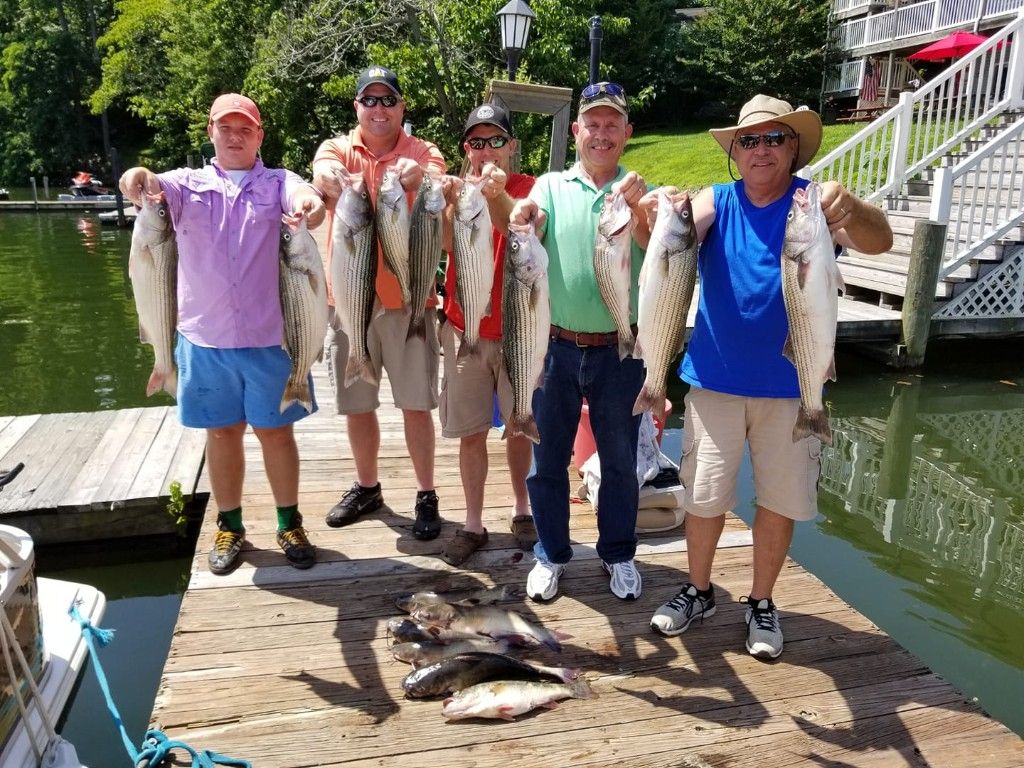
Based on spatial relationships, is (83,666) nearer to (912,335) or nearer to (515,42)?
(515,42)

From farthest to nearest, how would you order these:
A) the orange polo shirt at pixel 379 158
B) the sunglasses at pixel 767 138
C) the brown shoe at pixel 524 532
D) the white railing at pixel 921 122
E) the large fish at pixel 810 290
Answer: the white railing at pixel 921 122 < the brown shoe at pixel 524 532 < the orange polo shirt at pixel 379 158 < the sunglasses at pixel 767 138 < the large fish at pixel 810 290

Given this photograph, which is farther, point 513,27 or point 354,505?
point 513,27

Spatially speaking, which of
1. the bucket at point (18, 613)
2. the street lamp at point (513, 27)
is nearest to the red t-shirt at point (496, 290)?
the bucket at point (18, 613)

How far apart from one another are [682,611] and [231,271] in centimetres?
255

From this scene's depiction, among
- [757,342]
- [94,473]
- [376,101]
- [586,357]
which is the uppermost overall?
[376,101]

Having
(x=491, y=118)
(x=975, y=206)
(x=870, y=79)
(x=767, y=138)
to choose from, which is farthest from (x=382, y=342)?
(x=870, y=79)

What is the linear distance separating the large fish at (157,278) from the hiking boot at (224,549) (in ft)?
3.33

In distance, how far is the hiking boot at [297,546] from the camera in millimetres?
3969

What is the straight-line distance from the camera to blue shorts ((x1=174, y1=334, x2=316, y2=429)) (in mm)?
3539

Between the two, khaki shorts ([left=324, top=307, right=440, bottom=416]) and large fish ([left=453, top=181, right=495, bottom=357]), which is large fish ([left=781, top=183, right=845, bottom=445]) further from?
khaki shorts ([left=324, top=307, right=440, bottom=416])

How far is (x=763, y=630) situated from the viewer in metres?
3.37

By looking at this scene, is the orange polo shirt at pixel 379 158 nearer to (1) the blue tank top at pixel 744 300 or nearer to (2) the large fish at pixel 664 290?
(2) the large fish at pixel 664 290

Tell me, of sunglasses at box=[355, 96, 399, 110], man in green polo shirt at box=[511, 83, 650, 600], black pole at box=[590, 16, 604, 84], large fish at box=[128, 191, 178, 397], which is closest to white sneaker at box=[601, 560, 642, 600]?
man in green polo shirt at box=[511, 83, 650, 600]

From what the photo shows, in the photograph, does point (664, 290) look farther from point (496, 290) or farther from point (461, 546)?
point (461, 546)
